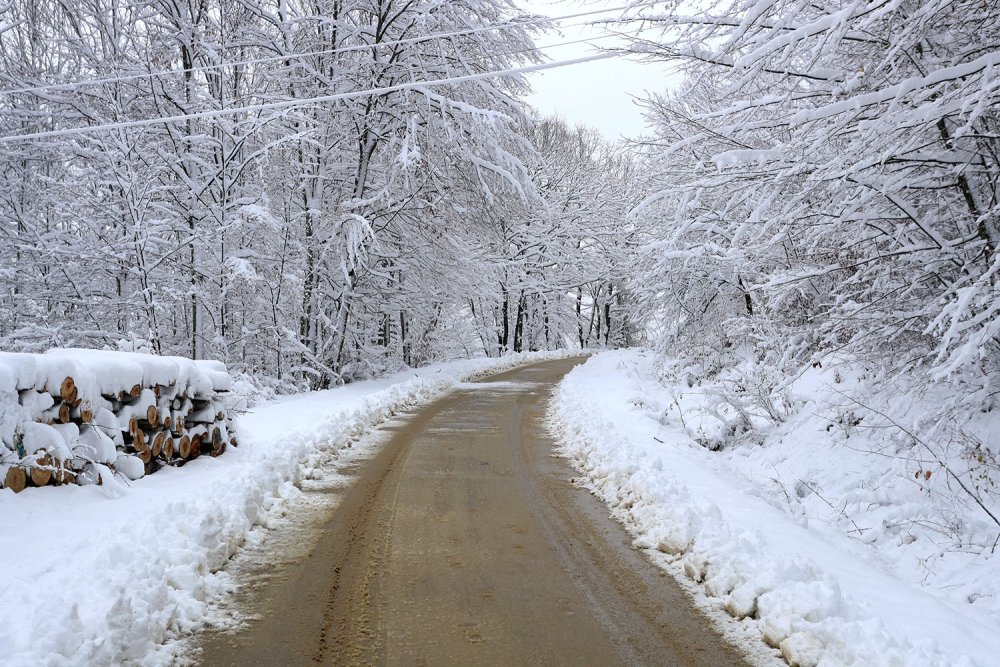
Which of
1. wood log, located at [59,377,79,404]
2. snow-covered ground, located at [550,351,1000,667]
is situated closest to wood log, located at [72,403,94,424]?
wood log, located at [59,377,79,404]

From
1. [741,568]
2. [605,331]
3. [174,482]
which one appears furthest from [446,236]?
[605,331]

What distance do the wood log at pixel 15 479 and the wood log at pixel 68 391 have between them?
0.69m

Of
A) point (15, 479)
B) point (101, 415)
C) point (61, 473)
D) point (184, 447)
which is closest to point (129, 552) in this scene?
point (15, 479)

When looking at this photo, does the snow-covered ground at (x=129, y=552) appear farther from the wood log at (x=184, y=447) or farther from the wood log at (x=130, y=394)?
the wood log at (x=130, y=394)

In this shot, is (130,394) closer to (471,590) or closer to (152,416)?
(152,416)

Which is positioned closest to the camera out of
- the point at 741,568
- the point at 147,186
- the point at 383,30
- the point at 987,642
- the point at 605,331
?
the point at 987,642

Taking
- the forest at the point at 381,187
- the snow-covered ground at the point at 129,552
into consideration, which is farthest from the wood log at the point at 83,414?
the forest at the point at 381,187

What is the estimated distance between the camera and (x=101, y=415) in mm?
6543

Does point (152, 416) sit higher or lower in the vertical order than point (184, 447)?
higher

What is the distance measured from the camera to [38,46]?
1675cm

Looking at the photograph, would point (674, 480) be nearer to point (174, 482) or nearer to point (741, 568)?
point (741, 568)

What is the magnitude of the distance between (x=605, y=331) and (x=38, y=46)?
38.7 m

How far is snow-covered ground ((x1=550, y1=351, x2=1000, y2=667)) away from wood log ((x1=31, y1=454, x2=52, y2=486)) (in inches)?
196

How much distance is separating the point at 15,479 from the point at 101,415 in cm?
108
